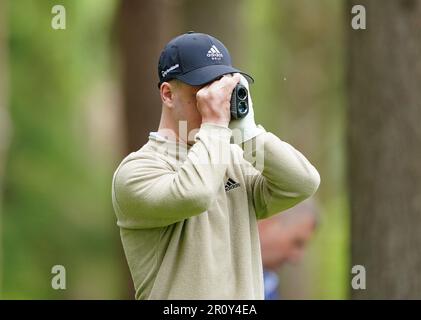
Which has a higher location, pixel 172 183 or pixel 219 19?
pixel 219 19

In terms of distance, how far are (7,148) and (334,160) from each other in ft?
19.8

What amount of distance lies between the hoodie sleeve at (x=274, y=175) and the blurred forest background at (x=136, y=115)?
4.25 meters

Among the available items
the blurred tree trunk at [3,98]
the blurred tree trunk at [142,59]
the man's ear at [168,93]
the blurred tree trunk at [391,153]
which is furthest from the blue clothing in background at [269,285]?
the blurred tree trunk at [3,98]

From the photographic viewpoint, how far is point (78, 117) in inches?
971

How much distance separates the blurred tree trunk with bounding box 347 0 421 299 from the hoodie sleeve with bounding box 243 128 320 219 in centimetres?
418

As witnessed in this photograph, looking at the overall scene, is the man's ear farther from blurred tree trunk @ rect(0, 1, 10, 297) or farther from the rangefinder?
blurred tree trunk @ rect(0, 1, 10, 297)

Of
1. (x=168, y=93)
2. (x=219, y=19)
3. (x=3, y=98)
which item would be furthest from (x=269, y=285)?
(x=3, y=98)

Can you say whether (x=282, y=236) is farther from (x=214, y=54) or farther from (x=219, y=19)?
(x=219, y=19)

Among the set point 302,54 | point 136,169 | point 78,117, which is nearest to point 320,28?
point 302,54

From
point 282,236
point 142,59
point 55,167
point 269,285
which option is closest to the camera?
point 269,285

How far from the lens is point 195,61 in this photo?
5.83m

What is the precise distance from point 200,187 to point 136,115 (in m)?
8.59
